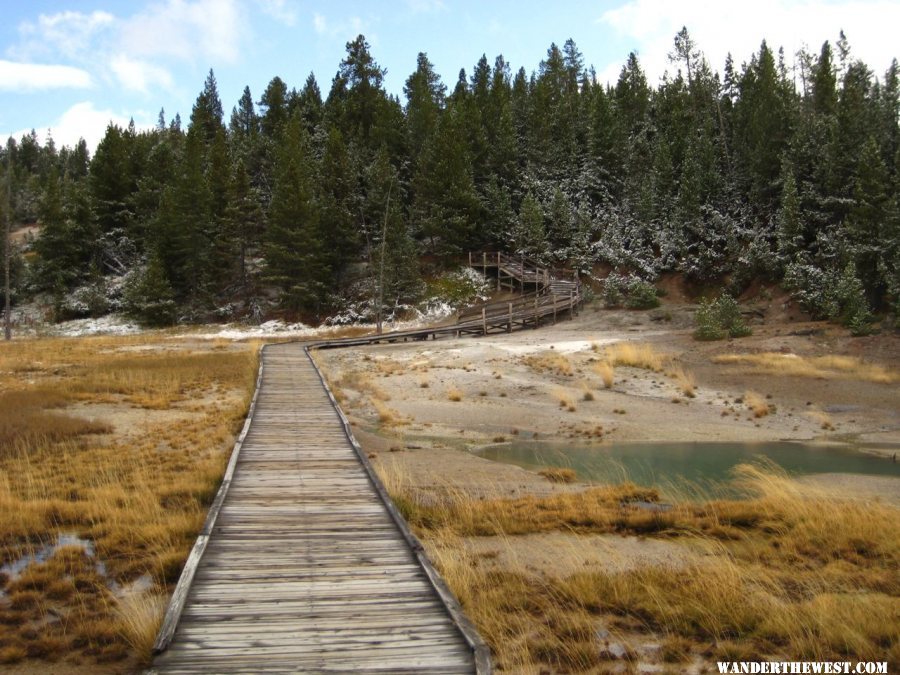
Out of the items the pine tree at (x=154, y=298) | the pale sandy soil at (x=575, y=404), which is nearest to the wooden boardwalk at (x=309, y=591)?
the pale sandy soil at (x=575, y=404)

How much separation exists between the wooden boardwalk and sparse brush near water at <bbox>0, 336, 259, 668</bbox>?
64cm

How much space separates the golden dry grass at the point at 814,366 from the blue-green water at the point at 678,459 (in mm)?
8654

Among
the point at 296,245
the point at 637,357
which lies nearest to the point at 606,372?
the point at 637,357

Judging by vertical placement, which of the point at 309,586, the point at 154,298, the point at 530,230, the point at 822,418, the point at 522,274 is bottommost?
the point at 822,418

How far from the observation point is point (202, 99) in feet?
283

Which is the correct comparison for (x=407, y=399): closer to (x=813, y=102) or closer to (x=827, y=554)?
(x=827, y=554)

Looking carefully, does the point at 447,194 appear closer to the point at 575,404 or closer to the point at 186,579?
the point at 575,404

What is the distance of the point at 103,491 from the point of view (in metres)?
10.4

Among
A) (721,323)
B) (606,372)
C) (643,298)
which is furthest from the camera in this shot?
(643,298)

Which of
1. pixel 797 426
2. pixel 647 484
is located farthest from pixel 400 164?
pixel 647 484

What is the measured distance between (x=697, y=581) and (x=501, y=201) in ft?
171

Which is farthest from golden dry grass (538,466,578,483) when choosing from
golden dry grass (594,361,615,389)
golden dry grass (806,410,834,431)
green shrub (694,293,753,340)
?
green shrub (694,293,753,340)

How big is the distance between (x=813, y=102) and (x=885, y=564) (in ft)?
209

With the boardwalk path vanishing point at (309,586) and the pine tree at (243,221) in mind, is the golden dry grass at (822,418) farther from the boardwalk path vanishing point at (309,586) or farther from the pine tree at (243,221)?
the pine tree at (243,221)
